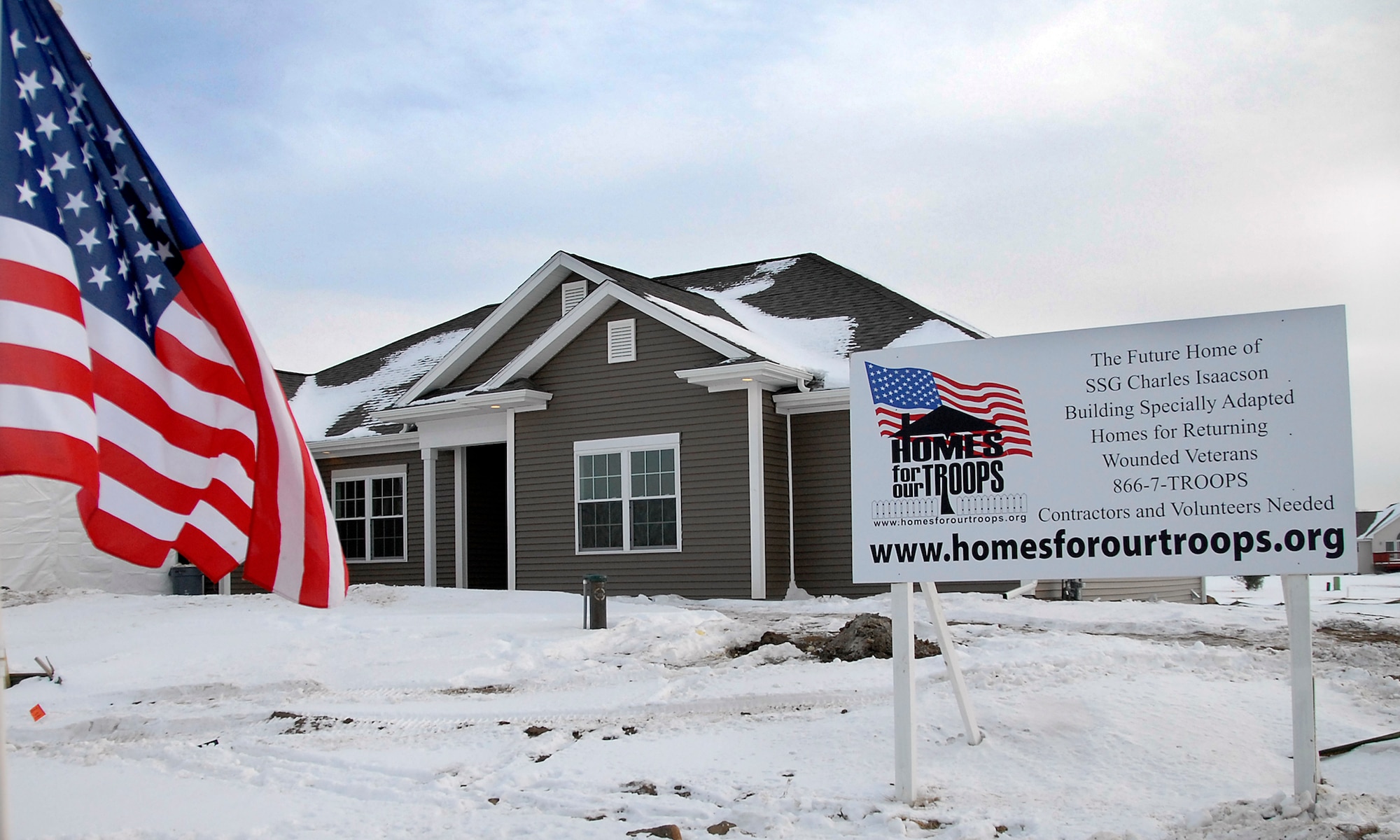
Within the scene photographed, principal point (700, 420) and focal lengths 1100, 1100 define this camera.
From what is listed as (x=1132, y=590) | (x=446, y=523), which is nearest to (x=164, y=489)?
(x=1132, y=590)

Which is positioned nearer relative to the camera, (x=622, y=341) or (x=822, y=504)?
(x=822, y=504)

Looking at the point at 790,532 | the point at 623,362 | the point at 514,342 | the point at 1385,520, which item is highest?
the point at 514,342

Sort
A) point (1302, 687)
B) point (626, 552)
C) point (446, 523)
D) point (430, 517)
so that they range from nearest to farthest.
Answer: point (1302, 687) → point (626, 552) → point (430, 517) → point (446, 523)

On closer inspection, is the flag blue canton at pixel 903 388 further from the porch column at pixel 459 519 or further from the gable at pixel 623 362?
the porch column at pixel 459 519

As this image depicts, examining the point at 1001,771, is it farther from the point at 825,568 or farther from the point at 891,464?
the point at 825,568

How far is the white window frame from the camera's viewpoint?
17750 millimetres

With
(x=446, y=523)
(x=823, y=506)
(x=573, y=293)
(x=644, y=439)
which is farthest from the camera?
(x=446, y=523)

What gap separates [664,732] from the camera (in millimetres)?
7801

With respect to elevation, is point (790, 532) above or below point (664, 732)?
above

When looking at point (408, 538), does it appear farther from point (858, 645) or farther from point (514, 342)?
point (858, 645)

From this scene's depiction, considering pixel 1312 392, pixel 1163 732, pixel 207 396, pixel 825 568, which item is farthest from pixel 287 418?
pixel 825 568

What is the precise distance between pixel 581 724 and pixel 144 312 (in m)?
4.82

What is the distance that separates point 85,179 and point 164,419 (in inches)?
37.8

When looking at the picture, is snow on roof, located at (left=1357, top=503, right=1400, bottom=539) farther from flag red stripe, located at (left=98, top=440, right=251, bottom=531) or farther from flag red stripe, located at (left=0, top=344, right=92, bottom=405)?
flag red stripe, located at (left=0, top=344, right=92, bottom=405)
